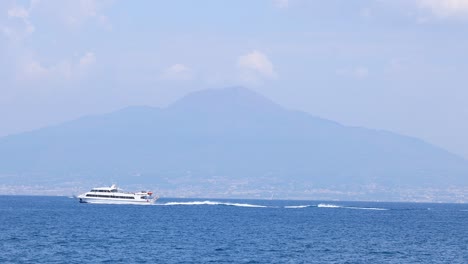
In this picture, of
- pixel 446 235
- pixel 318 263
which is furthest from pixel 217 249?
pixel 446 235

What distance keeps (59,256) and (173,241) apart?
24632 millimetres

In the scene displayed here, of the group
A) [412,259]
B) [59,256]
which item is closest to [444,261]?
[412,259]

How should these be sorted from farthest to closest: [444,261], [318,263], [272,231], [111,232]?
[272,231] < [111,232] < [444,261] < [318,263]

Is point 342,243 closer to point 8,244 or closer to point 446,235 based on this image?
point 446,235

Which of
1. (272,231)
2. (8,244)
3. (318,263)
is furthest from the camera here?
(272,231)

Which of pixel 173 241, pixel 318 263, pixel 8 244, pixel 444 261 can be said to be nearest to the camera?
pixel 318 263

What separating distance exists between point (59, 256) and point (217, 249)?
804 inches

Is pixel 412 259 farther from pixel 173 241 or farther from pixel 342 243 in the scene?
pixel 173 241

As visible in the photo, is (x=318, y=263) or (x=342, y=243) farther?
(x=342, y=243)

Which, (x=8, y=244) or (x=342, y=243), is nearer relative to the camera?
(x=8, y=244)

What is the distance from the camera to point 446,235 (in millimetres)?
142250

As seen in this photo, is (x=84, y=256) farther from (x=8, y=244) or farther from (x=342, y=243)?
(x=342, y=243)

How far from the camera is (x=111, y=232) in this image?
12769cm

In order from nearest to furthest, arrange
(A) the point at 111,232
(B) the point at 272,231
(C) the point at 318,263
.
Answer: (C) the point at 318,263, (A) the point at 111,232, (B) the point at 272,231
